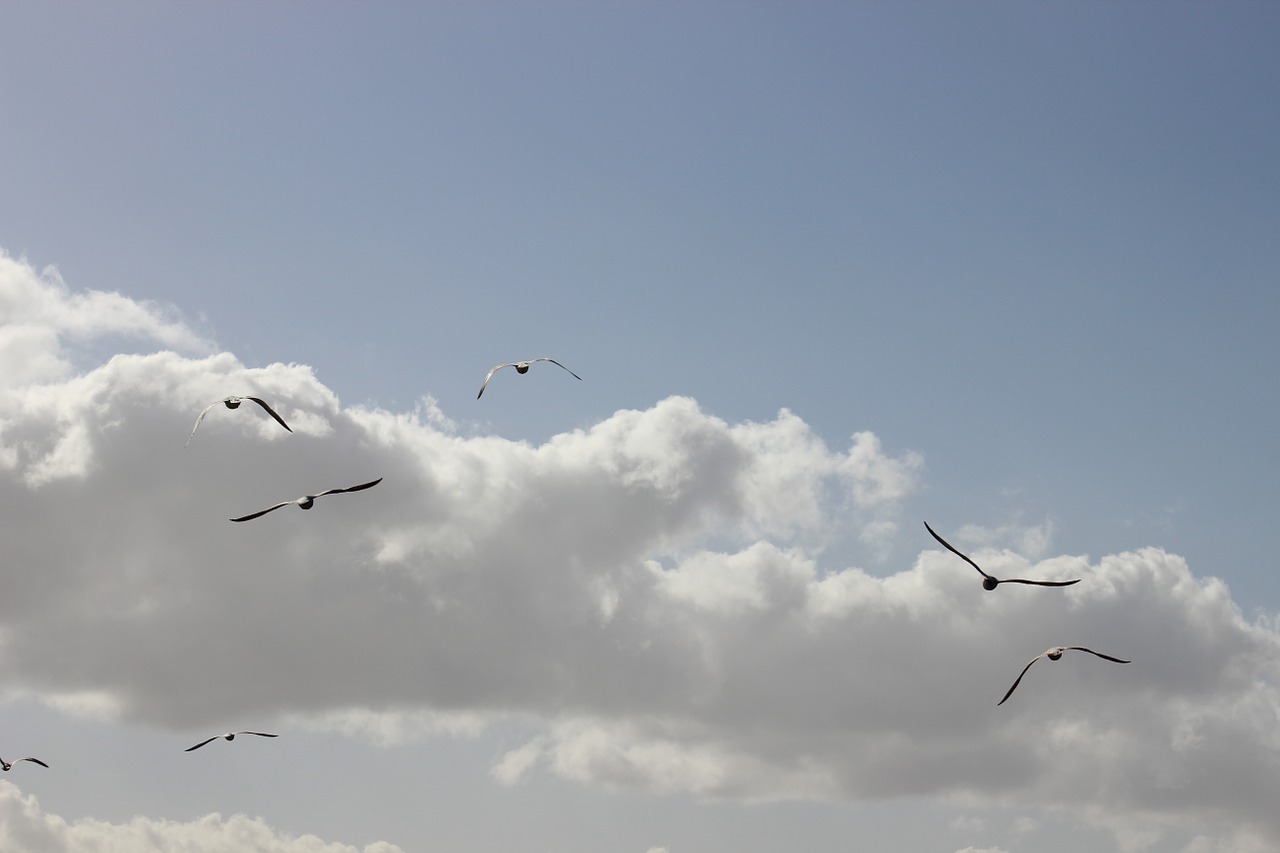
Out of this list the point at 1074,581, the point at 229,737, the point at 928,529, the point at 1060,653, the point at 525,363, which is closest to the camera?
the point at 928,529

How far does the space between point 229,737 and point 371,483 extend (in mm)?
56803

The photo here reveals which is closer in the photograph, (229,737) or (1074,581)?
(1074,581)

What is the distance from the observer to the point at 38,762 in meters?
113

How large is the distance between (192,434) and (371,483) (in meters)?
11.3

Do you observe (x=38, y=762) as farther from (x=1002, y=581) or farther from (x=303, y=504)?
(x=1002, y=581)

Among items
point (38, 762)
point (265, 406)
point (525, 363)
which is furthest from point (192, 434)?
point (38, 762)

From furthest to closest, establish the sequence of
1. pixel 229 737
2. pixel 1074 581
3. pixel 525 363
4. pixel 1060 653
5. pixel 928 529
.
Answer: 1. pixel 229 737
2. pixel 525 363
3. pixel 1060 653
4. pixel 1074 581
5. pixel 928 529

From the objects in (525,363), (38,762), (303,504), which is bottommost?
(38,762)

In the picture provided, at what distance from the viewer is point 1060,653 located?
77438 millimetres

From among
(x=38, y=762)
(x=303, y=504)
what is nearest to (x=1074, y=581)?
(x=303, y=504)

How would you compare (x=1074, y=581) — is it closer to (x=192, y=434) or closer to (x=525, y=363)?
(x=525, y=363)

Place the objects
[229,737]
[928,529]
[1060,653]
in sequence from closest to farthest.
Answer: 1. [928,529]
2. [1060,653]
3. [229,737]

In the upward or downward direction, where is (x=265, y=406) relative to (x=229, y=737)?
upward

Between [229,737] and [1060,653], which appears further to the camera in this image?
[229,737]
